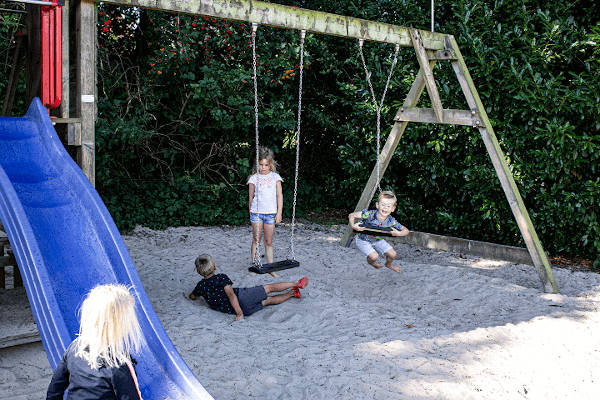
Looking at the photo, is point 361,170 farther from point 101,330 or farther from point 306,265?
point 101,330

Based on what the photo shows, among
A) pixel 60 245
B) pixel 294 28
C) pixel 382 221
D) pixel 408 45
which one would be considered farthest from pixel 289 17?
pixel 60 245

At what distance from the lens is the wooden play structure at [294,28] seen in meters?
4.31

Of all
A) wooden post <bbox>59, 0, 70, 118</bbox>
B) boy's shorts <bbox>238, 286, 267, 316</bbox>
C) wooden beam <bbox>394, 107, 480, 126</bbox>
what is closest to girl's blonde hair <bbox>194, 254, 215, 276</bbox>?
boy's shorts <bbox>238, 286, 267, 316</bbox>

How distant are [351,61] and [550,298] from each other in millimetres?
4674

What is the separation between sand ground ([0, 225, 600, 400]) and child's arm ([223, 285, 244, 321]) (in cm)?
9

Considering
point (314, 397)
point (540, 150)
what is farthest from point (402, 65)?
point (314, 397)

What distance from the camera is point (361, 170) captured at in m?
8.91

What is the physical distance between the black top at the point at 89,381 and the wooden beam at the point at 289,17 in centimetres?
285

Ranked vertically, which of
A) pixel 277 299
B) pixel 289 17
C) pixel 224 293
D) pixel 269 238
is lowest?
pixel 277 299

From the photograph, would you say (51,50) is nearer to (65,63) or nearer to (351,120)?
(65,63)

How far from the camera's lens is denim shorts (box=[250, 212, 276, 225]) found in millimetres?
6152

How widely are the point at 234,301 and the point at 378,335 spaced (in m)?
1.21

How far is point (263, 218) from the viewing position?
6.21m

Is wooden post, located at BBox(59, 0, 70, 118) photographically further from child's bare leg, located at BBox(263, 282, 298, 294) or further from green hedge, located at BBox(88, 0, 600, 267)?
green hedge, located at BBox(88, 0, 600, 267)
